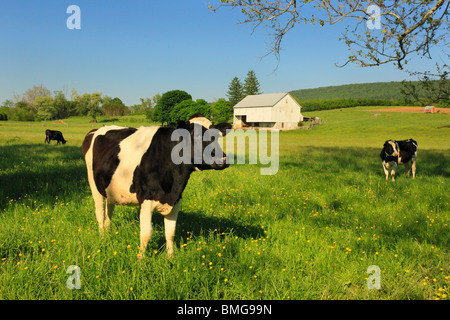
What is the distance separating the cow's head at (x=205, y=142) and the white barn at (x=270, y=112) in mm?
59069

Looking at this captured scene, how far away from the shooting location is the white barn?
6288 cm

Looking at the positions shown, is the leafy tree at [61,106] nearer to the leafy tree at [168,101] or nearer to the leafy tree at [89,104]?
the leafy tree at [89,104]

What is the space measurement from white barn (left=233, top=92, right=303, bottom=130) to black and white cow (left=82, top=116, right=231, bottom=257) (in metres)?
58.7

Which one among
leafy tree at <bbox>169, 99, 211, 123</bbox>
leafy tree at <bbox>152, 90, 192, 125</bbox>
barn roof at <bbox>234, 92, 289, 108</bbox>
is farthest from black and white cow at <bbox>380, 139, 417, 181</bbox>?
leafy tree at <bbox>152, 90, 192, 125</bbox>

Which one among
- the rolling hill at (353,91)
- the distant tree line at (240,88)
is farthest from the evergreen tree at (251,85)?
the rolling hill at (353,91)

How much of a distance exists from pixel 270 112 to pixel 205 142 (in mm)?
60786

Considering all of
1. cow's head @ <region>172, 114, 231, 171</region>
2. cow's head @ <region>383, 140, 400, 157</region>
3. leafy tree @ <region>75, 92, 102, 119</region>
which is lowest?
cow's head @ <region>383, 140, 400, 157</region>

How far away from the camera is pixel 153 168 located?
368 centimetres

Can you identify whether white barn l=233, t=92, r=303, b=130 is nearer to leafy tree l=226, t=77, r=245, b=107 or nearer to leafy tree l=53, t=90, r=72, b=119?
leafy tree l=226, t=77, r=245, b=107

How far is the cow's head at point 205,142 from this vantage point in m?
3.34

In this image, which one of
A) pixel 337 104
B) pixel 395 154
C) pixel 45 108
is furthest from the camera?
pixel 337 104

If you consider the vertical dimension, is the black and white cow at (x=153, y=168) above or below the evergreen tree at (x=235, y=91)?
below

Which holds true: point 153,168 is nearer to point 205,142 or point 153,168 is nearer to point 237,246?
point 205,142

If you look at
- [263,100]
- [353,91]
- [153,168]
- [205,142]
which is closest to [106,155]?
[153,168]
